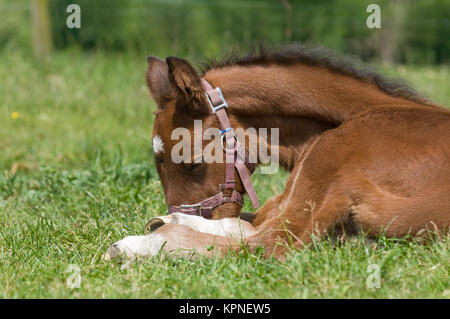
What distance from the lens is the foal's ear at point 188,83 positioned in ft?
12.4

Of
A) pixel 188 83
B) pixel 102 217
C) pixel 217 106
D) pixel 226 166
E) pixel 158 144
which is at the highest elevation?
pixel 188 83

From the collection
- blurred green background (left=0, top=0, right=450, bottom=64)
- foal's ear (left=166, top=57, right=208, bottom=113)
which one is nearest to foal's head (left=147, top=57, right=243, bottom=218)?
foal's ear (left=166, top=57, right=208, bottom=113)

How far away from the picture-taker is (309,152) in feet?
12.1

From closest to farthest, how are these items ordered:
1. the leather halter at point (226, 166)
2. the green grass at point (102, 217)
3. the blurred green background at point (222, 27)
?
the green grass at point (102, 217), the leather halter at point (226, 166), the blurred green background at point (222, 27)

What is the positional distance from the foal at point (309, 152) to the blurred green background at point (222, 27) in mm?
5816

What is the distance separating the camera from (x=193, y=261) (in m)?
3.39

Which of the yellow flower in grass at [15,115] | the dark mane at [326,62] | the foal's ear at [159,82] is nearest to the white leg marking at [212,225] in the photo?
the foal's ear at [159,82]

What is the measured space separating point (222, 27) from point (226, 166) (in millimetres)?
10056

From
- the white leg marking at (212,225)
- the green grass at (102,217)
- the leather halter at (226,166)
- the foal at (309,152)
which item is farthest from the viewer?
the leather halter at (226,166)

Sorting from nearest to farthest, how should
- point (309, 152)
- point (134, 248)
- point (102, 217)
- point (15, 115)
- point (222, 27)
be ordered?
point (134, 248) < point (309, 152) < point (102, 217) < point (15, 115) < point (222, 27)

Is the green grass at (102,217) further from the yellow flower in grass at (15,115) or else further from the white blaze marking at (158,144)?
the white blaze marking at (158,144)

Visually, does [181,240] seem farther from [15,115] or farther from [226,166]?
[15,115]

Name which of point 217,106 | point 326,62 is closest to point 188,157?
point 217,106

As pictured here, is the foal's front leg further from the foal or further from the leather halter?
the leather halter
